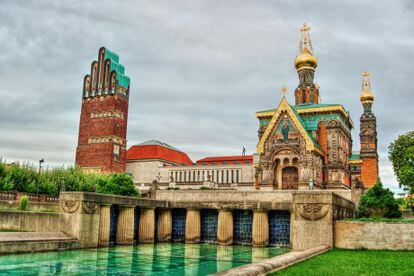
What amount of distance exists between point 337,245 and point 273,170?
3537 cm

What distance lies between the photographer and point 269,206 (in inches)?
1217

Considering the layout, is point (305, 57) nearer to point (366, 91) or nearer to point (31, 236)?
point (366, 91)

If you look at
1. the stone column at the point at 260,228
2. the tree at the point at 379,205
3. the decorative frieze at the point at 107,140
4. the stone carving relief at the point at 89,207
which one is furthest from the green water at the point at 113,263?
the decorative frieze at the point at 107,140

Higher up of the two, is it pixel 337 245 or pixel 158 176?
pixel 158 176

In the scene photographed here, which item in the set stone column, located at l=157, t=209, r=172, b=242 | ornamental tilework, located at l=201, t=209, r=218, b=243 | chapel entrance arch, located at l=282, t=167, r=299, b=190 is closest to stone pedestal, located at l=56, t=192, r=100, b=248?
stone column, located at l=157, t=209, r=172, b=242

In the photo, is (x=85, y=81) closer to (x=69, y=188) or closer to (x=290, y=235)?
(x=69, y=188)

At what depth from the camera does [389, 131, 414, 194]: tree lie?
41.8 meters

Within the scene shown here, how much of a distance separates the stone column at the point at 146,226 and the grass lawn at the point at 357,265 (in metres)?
17.4

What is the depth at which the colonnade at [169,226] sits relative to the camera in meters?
29.2

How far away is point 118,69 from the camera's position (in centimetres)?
8756

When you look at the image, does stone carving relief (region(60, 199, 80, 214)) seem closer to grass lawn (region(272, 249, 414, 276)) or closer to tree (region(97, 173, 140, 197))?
grass lawn (region(272, 249, 414, 276))

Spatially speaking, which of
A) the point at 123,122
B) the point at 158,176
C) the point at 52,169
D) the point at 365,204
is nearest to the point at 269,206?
the point at 365,204

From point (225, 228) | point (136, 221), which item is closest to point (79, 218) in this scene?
point (136, 221)

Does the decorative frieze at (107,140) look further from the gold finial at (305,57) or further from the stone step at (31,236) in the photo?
the stone step at (31,236)
